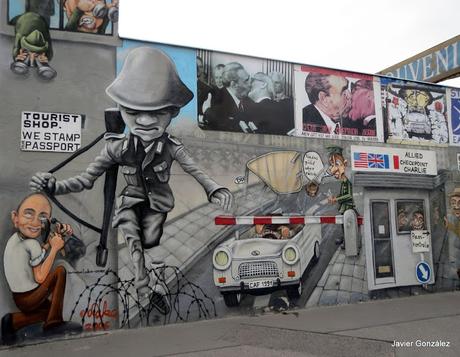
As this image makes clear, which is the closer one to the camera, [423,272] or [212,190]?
[212,190]

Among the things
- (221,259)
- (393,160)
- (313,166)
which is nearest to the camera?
(221,259)

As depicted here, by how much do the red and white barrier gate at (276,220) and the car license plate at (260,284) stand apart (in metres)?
1.08

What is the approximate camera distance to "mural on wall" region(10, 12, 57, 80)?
716 cm

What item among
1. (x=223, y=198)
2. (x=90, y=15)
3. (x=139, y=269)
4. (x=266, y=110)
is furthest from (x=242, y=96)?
(x=139, y=269)

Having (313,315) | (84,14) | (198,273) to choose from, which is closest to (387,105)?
(313,315)

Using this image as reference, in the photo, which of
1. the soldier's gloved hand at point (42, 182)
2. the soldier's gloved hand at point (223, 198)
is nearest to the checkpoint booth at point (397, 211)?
the soldier's gloved hand at point (223, 198)

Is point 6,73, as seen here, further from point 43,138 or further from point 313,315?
point 313,315

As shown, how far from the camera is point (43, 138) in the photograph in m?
7.17

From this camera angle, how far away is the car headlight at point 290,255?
341 inches

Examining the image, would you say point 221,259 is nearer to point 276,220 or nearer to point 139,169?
point 276,220

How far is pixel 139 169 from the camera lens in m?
7.65

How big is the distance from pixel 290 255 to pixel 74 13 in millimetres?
5715

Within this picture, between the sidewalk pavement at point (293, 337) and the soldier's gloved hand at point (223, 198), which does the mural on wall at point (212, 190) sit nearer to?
the soldier's gloved hand at point (223, 198)

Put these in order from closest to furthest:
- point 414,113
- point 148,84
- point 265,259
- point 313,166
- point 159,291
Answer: point 159,291 → point 148,84 → point 265,259 → point 313,166 → point 414,113
